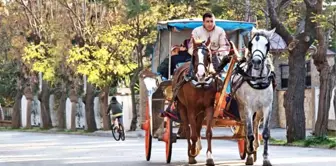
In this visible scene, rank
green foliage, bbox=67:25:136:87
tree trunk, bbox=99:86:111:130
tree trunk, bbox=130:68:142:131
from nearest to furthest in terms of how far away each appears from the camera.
Result: green foliage, bbox=67:25:136:87
tree trunk, bbox=130:68:142:131
tree trunk, bbox=99:86:111:130

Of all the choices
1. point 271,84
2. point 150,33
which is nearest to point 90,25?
point 150,33

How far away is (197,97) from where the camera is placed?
50.0ft

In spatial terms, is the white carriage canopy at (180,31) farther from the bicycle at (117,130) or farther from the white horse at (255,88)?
the bicycle at (117,130)

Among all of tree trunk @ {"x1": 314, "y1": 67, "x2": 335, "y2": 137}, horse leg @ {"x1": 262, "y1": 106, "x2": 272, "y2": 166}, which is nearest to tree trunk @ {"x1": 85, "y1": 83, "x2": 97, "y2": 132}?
tree trunk @ {"x1": 314, "y1": 67, "x2": 335, "y2": 137}

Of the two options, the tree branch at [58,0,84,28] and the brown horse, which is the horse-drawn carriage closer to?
the brown horse

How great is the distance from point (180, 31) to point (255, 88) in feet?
14.2

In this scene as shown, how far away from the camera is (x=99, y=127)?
4931 centimetres

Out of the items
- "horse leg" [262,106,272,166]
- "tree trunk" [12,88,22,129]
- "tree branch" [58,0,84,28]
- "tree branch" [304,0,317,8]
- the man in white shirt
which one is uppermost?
"tree branch" [58,0,84,28]

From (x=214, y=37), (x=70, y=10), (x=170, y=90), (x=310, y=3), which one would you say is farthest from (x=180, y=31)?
(x=70, y=10)

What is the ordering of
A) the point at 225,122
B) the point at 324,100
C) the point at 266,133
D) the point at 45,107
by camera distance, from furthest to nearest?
the point at 45,107 < the point at 324,100 < the point at 225,122 < the point at 266,133

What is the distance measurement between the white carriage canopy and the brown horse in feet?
7.54

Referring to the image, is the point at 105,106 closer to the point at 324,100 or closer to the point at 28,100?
the point at 28,100

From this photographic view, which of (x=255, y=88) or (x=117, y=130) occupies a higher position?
(x=255, y=88)

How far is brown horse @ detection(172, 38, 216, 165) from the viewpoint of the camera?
14.8m
